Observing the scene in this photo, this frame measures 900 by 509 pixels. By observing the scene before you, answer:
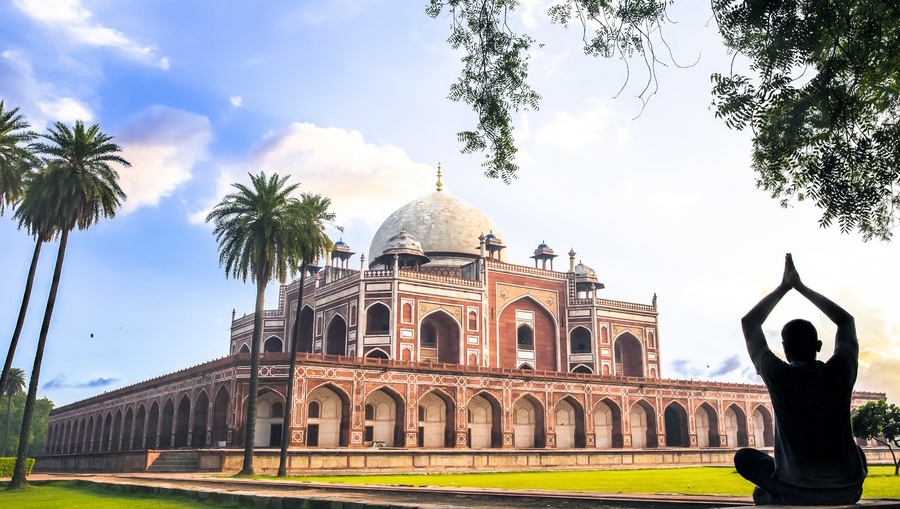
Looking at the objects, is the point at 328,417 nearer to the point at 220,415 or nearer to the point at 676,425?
the point at 220,415

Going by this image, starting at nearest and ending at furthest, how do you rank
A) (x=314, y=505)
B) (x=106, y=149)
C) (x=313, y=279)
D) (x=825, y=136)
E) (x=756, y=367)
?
(x=756, y=367) → (x=825, y=136) → (x=314, y=505) → (x=106, y=149) → (x=313, y=279)

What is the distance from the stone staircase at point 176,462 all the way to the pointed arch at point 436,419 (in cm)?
1236

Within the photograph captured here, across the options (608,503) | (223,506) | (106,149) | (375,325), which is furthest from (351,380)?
(608,503)

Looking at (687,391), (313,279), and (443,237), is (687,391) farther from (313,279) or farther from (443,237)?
(313,279)

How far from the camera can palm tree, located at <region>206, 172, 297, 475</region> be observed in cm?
3123

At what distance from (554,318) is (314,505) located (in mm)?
44060

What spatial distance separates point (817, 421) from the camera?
467cm

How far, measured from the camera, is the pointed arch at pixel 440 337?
159 feet

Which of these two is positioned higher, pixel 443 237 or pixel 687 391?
pixel 443 237

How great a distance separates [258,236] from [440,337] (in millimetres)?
20188

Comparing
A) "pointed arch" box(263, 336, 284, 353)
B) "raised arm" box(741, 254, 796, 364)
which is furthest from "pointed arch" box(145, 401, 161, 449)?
"raised arm" box(741, 254, 796, 364)

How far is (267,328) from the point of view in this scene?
56344 mm

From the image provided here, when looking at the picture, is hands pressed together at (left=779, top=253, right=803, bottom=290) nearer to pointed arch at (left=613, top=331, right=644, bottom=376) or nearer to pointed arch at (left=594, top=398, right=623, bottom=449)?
pointed arch at (left=594, top=398, right=623, bottom=449)

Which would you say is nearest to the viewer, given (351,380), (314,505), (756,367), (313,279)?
(756,367)
